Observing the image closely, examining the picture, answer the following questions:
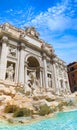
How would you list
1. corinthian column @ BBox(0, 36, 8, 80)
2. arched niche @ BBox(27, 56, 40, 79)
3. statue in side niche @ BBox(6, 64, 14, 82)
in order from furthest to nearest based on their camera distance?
1. arched niche @ BBox(27, 56, 40, 79)
2. statue in side niche @ BBox(6, 64, 14, 82)
3. corinthian column @ BBox(0, 36, 8, 80)

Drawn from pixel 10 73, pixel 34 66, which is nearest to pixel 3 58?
pixel 10 73

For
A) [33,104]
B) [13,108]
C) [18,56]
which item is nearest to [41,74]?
[18,56]

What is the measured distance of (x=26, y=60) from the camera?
80.9 feet

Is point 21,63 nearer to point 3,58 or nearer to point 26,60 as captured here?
point 26,60

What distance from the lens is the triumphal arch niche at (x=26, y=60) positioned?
21.5m

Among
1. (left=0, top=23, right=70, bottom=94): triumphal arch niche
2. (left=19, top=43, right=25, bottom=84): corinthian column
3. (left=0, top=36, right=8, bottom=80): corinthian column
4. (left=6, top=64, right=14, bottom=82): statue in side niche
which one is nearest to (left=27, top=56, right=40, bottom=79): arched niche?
(left=0, top=23, right=70, bottom=94): triumphal arch niche

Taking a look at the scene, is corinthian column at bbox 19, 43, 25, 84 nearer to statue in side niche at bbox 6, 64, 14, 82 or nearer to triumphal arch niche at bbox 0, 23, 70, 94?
triumphal arch niche at bbox 0, 23, 70, 94

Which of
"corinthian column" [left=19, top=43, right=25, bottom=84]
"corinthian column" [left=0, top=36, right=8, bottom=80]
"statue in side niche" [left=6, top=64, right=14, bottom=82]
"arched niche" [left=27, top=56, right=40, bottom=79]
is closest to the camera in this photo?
"corinthian column" [left=0, top=36, right=8, bottom=80]

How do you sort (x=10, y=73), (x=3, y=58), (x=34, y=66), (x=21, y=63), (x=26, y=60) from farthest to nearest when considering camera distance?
(x=34, y=66)
(x=26, y=60)
(x=21, y=63)
(x=10, y=73)
(x=3, y=58)

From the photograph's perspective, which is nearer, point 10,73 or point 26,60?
point 10,73

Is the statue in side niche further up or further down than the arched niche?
further down

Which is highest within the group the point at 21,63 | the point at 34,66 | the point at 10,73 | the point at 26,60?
the point at 26,60

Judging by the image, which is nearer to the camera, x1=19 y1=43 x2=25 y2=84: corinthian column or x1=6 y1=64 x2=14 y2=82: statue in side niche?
x1=6 y1=64 x2=14 y2=82: statue in side niche

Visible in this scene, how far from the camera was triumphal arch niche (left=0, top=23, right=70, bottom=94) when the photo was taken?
70.5 ft
